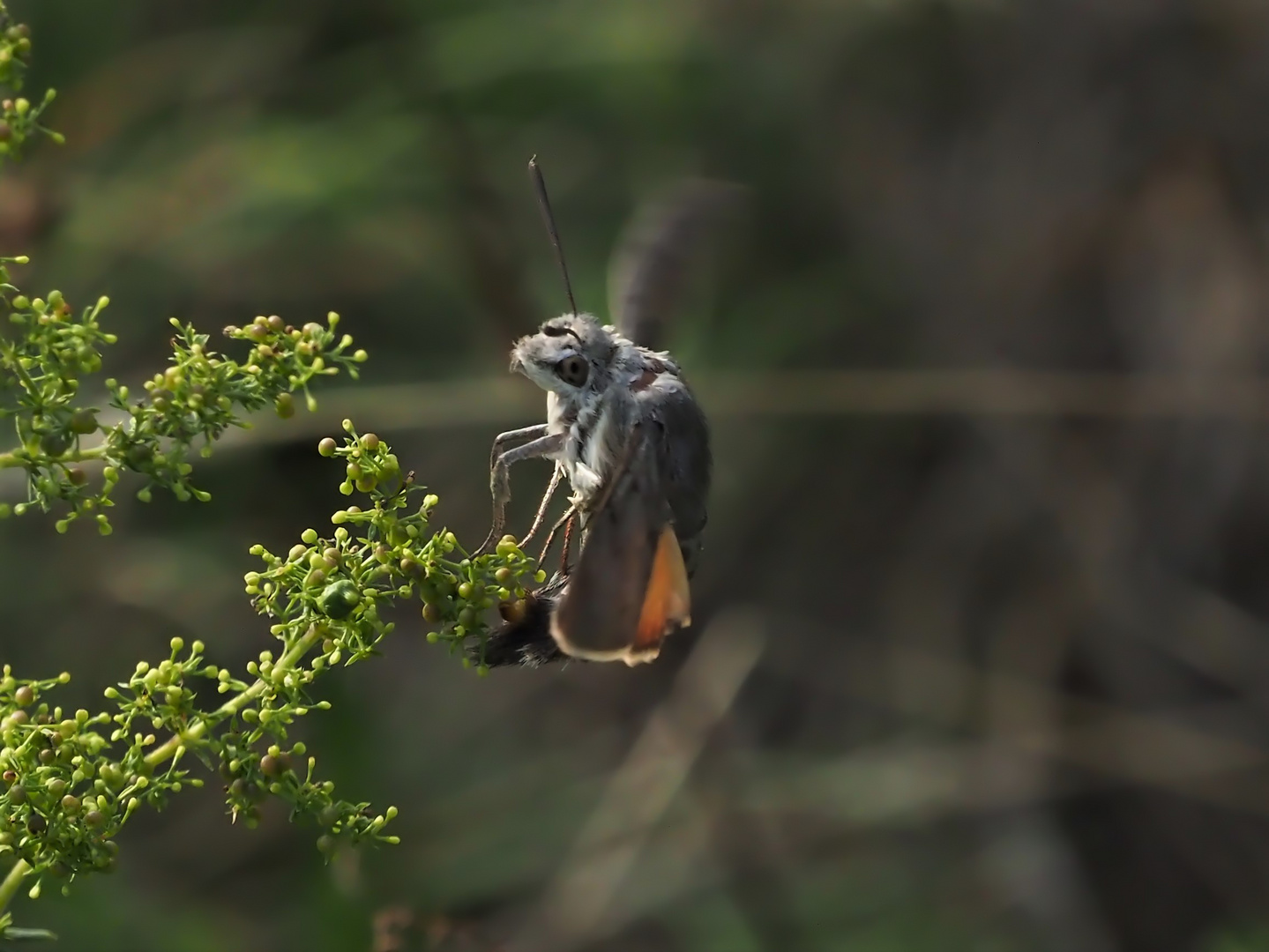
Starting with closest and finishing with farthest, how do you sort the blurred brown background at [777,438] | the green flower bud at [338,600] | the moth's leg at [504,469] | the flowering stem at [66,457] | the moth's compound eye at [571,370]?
the flowering stem at [66,457] → the green flower bud at [338,600] → the moth's leg at [504,469] → the moth's compound eye at [571,370] → the blurred brown background at [777,438]

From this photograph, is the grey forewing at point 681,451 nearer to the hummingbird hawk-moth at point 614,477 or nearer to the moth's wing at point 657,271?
the hummingbird hawk-moth at point 614,477

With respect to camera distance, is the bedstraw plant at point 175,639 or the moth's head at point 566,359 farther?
the moth's head at point 566,359

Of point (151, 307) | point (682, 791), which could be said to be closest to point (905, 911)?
point (682, 791)

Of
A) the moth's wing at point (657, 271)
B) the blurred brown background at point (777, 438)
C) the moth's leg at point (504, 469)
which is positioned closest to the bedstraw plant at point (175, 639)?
the moth's leg at point (504, 469)

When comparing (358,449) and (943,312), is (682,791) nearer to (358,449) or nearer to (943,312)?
(943,312)

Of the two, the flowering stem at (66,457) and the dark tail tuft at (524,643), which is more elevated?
the flowering stem at (66,457)

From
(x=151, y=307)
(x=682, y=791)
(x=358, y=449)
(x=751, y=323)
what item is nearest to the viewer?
(x=358, y=449)
